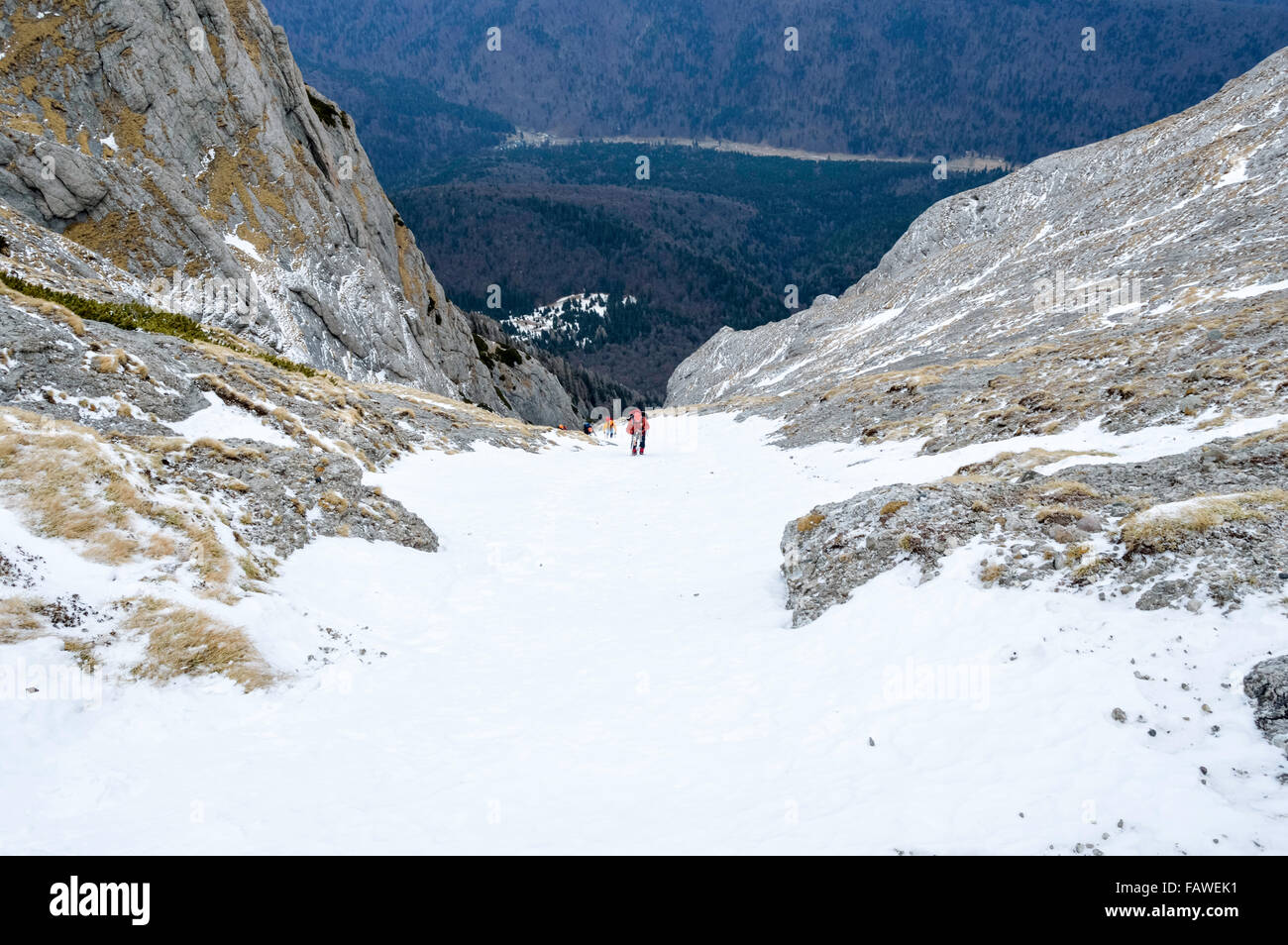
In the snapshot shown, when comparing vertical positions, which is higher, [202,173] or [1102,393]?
[202,173]

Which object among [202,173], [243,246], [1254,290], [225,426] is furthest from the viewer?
[202,173]

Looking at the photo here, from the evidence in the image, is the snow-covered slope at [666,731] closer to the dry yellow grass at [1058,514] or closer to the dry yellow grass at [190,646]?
the dry yellow grass at [190,646]

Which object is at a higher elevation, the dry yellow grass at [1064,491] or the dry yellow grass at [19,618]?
the dry yellow grass at [1064,491]

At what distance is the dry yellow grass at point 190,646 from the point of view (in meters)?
7.62

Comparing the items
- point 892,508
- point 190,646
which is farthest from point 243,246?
point 892,508

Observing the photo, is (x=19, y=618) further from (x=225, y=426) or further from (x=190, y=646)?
(x=225, y=426)

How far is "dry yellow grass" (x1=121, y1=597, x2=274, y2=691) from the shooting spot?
7.62m

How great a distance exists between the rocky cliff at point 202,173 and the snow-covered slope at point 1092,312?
37.1m

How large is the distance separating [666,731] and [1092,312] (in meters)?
46.6

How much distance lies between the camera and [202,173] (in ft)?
170

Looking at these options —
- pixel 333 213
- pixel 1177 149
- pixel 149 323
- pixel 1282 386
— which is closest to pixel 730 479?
pixel 1282 386

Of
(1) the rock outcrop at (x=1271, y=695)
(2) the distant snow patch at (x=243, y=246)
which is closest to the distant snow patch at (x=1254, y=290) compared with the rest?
(1) the rock outcrop at (x=1271, y=695)
